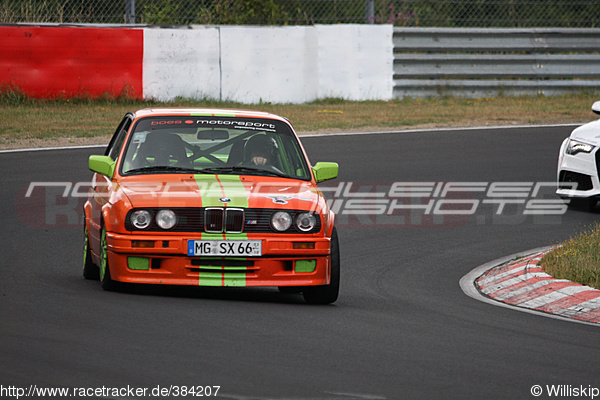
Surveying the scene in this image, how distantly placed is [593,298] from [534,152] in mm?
9646

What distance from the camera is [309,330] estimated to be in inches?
256

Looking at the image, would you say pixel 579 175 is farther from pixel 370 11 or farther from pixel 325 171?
pixel 370 11

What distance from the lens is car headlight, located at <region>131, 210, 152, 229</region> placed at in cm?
741

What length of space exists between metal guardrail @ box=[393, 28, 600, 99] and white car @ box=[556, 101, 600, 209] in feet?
33.2

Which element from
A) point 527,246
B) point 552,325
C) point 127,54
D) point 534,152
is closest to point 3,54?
point 127,54

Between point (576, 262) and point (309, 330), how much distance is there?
3.08m

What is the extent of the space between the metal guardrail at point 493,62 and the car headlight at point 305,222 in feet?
50.7

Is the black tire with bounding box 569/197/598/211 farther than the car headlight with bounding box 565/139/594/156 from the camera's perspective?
Yes

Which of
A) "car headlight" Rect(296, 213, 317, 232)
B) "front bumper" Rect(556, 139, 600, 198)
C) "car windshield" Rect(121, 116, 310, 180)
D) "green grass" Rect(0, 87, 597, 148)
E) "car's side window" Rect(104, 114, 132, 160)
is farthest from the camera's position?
"green grass" Rect(0, 87, 597, 148)

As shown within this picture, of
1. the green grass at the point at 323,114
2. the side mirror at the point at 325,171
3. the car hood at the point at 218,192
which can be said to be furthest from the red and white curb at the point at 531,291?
the green grass at the point at 323,114

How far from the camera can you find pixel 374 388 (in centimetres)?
514

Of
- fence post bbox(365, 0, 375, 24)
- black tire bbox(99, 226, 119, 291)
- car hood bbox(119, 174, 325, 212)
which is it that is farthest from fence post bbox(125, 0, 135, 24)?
black tire bbox(99, 226, 119, 291)

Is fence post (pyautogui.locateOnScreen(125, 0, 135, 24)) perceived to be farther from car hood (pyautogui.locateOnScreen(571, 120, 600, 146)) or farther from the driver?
the driver

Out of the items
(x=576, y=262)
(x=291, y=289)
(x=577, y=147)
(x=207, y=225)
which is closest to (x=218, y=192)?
(x=207, y=225)
